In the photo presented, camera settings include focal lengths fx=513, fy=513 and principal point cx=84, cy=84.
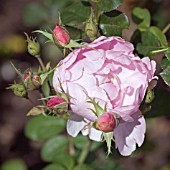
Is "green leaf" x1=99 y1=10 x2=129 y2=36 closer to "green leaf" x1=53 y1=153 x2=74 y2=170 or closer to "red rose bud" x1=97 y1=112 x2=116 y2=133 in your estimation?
"red rose bud" x1=97 y1=112 x2=116 y2=133

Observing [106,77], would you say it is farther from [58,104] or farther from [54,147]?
[54,147]

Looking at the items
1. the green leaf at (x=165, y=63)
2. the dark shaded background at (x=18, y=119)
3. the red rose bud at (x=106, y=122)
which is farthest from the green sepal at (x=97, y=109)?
the dark shaded background at (x=18, y=119)

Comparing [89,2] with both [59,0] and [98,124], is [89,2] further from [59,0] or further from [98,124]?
[59,0]

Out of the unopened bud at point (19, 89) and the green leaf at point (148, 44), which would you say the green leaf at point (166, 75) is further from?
the unopened bud at point (19, 89)

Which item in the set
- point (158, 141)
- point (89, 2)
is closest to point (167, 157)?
point (158, 141)

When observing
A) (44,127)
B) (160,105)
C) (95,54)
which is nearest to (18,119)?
(44,127)
